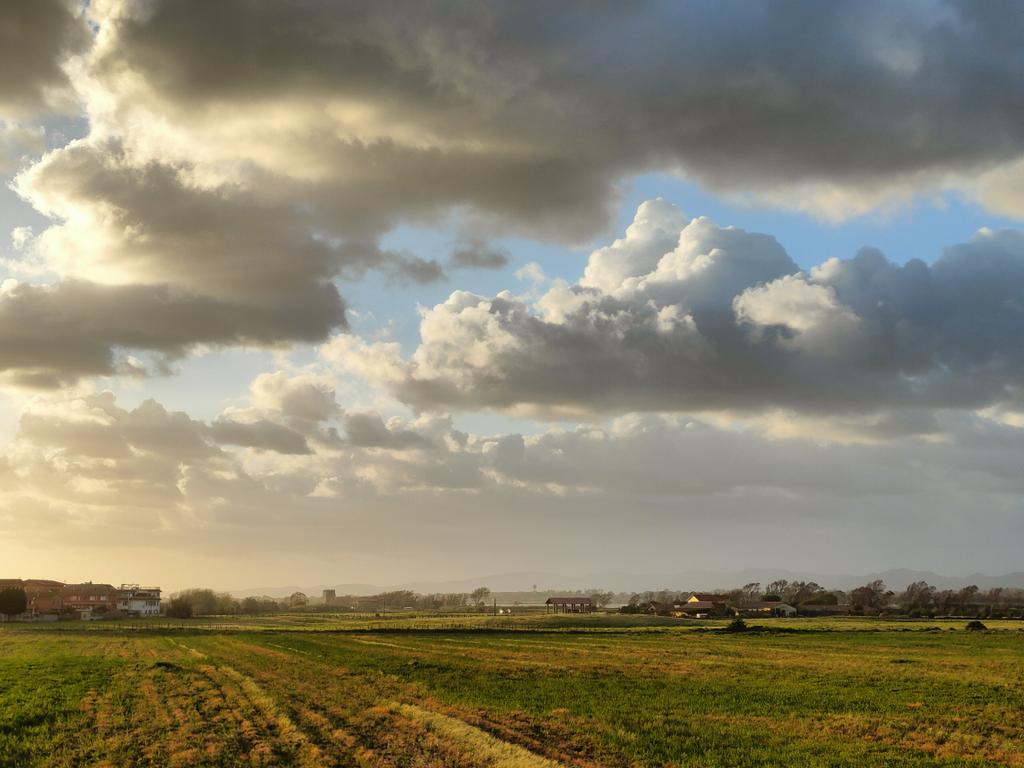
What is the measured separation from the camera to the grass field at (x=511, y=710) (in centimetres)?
2659

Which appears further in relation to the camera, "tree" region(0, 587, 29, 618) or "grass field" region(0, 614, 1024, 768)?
"tree" region(0, 587, 29, 618)

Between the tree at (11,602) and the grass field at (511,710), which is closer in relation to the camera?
the grass field at (511,710)

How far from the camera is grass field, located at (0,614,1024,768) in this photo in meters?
26.6

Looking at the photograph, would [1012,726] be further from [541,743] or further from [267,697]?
[267,697]

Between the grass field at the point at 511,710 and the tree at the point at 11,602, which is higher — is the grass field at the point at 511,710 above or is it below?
above

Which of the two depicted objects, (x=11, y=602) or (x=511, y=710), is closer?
(x=511, y=710)

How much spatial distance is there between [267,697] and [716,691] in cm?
2121

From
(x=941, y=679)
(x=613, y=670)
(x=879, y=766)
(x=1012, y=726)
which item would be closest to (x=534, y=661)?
(x=613, y=670)

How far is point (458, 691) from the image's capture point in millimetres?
41625

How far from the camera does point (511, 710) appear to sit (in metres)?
35.1

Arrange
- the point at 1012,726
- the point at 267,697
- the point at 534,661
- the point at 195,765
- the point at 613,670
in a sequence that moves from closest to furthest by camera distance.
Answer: the point at 195,765 < the point at 1012,726 < the point at 267,697 < the point at 613,670 < the point at 534,661

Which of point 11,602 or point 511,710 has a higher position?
point 511,710

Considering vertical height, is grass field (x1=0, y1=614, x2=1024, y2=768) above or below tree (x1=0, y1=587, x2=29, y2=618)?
above

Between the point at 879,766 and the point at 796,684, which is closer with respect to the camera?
the point at 879,766
